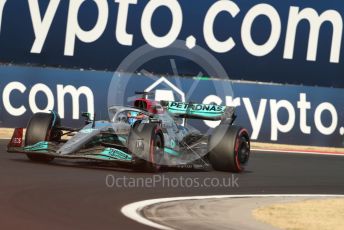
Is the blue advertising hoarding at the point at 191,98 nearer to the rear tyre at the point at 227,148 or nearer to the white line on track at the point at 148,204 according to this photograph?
the rear tyre at the point at 227,148

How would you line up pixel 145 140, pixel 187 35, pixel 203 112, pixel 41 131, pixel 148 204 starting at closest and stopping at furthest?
pixel 148 204, pixel 145 140, pixel 41 131, pixel 203 112, pixel 187 35

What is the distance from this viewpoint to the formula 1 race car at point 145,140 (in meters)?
12.8

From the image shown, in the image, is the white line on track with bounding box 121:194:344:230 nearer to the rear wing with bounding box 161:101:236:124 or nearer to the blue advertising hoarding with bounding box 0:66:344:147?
the rear wing with bounding box 161:101:236:124

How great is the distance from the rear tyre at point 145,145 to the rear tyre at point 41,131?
1.63m

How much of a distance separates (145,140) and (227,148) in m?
1.82

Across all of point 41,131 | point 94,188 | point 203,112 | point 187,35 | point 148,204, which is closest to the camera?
point 148,204

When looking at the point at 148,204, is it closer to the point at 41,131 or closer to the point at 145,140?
the point at 145,140

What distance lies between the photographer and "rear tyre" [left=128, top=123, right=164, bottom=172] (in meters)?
12.7

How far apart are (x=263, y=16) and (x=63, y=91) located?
533 cm

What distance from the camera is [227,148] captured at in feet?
45.4

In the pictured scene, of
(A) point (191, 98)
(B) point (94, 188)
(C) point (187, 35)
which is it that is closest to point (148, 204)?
(B) point (94, 188)

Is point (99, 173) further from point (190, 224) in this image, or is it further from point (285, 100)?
point (285, 100)

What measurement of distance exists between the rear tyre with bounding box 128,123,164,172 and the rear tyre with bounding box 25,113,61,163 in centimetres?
163

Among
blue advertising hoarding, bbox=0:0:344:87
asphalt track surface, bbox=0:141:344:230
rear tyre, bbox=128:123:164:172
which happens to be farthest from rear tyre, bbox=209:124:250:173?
blue advertising hoarding, bbox=0:0:344:87
